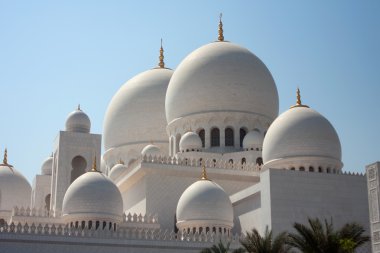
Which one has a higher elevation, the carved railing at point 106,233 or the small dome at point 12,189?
the small dome at point 12,189

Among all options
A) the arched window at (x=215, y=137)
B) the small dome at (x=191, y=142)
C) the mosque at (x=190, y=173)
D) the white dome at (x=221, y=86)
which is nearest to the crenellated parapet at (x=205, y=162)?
the mosque at (x=190, y=173)

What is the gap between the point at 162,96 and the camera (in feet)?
116

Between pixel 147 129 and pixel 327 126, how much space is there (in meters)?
11.5

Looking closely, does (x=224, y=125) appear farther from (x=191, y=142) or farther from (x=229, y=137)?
(x=191, y=142)

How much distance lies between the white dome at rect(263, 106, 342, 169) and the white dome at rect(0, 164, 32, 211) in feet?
47.0

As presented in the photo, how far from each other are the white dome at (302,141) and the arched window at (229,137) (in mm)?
4310

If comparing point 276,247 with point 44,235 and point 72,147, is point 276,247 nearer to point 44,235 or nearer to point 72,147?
point 44,235

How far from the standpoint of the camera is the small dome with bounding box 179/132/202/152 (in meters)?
29.9

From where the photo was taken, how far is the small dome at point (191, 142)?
2988 centimetres

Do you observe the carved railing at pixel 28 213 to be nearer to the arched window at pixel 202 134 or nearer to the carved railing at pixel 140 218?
the carved railing at pixel 140 218

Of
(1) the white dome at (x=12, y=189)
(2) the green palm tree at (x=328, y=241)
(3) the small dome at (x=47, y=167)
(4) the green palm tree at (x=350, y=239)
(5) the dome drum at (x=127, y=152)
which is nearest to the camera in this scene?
(4) the green palm tree at (x=350, y=239)

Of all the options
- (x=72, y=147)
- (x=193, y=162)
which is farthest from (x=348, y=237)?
(x=72, y=147)

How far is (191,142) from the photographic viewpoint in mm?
29859

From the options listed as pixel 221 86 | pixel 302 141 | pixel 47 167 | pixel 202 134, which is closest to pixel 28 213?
pixel 202 134
